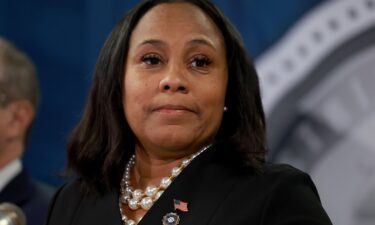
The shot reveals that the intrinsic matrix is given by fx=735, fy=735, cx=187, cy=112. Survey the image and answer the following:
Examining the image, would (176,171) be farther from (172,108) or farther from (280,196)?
(280,196)

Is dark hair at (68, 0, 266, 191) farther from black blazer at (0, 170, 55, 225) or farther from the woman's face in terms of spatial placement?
black blazer at (0, 170, 55, 225)

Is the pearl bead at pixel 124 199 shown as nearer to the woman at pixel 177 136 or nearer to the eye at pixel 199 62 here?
the woman at pixel 177 136

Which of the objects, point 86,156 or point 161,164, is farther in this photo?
point 86,156

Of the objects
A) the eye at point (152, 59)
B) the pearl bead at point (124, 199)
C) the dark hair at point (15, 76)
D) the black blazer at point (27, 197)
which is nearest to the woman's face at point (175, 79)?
the eye at point (152, 59)

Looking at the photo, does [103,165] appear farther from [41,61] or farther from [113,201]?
[41,61]

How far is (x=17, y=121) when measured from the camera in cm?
239

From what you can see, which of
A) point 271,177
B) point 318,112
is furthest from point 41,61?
point 271,177

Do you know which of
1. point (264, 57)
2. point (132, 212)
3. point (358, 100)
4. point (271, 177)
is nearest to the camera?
point (271, 177)

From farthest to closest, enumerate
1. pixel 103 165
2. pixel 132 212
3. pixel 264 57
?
pixel 264 57 → pixel 103 165 → pixel 132 212

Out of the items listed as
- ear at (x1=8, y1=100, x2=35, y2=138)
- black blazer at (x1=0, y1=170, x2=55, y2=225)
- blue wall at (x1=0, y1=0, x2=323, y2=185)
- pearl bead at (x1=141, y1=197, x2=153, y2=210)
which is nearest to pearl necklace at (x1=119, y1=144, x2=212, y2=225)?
pearl bead at (x1=141, y1=197, x2=153, y2=210)

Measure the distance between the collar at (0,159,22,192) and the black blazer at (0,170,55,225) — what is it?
12 millimetres

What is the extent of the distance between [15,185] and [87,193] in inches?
31.4

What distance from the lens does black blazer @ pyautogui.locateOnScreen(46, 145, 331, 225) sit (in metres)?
1.22

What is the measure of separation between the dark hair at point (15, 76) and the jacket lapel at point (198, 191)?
112 centimetres
